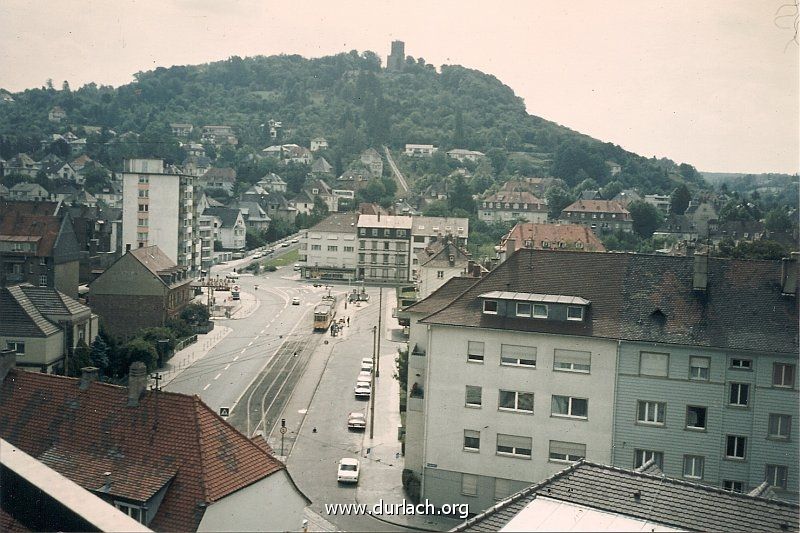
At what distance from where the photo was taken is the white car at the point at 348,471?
1134 centimetres

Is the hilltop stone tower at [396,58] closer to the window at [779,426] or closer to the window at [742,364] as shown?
the window at [742,364]

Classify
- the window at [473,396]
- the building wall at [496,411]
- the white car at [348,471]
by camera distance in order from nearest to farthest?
the building wall at [496,411], the window at [473,396], the white car at [348,471]

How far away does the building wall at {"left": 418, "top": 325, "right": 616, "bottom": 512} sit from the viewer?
10445 mm

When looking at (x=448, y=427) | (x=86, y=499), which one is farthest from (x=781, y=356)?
(x=86, y=499)

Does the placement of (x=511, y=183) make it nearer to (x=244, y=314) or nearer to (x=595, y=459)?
(x=244, y=314)

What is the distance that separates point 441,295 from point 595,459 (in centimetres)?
354

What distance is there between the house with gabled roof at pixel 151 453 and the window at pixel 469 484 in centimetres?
313

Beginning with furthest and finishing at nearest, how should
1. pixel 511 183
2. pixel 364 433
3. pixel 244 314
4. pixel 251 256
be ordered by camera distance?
pixel 511 183, pixel 251 256, pixel 244 314, pixel 364 433

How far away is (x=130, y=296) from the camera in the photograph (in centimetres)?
2212

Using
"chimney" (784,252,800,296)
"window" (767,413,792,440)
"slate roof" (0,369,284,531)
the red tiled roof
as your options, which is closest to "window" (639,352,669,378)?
"window" (767,413,792,440)

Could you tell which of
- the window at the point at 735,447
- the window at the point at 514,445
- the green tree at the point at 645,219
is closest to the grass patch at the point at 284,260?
the green tree at the point at 645,219

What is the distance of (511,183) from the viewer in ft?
184

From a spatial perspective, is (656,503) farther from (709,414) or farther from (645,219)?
(645,219)

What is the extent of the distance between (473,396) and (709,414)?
2756 mm
